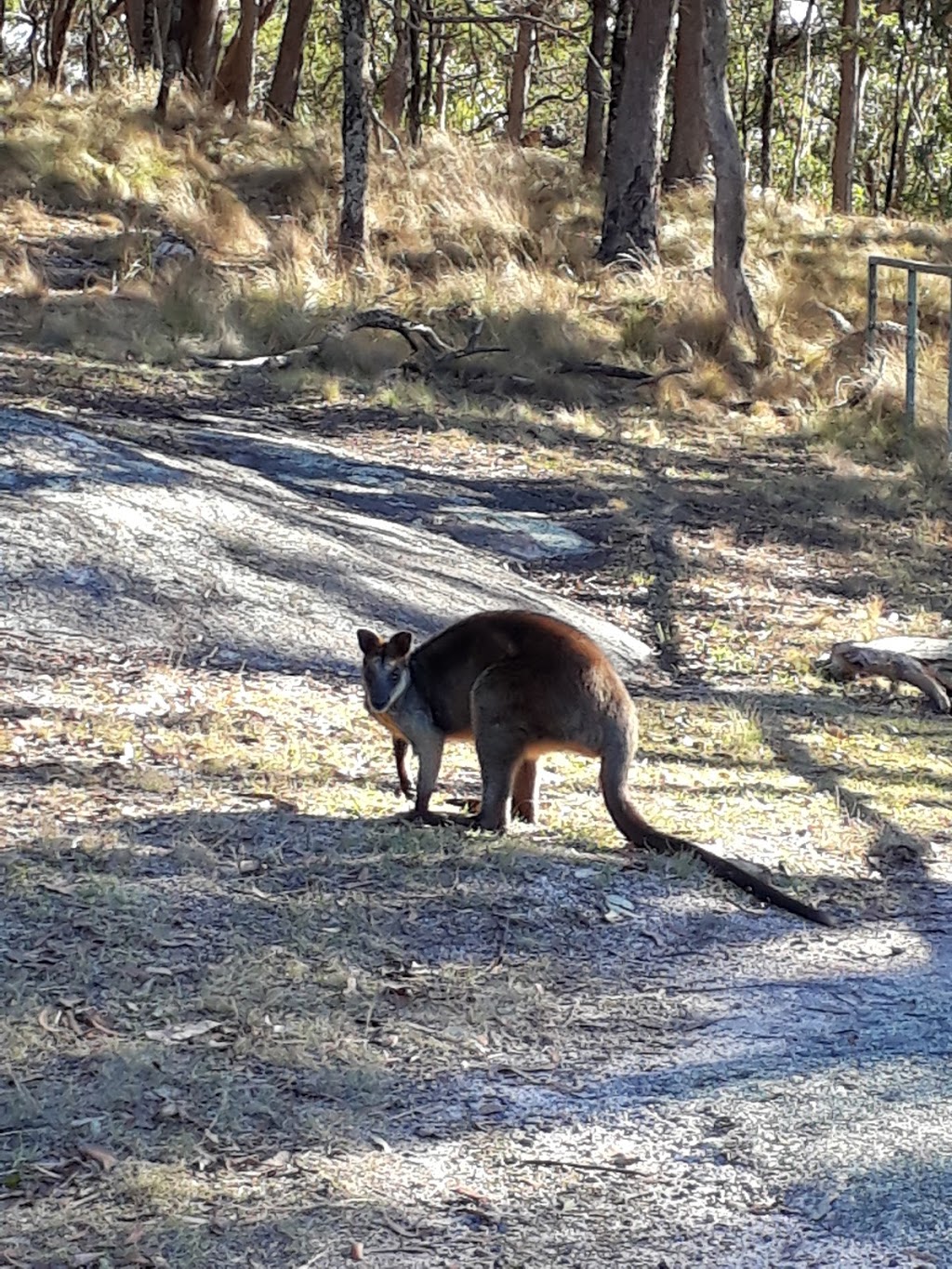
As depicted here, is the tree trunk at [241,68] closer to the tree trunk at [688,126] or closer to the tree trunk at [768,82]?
the tree trunk at [688,126]

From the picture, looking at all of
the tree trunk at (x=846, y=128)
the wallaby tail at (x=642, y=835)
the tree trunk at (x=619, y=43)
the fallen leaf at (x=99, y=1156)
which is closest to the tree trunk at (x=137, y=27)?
the tree trunk at (x=619, y=43)

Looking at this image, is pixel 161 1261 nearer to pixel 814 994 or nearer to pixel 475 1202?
pixel 475 1202

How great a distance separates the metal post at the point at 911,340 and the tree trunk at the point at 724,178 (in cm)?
222

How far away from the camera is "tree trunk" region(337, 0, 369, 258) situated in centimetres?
1675

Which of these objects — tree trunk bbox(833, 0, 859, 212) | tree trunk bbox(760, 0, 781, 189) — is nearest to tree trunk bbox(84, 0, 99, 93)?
tree trunk bbox(760, 0, 781, 189)

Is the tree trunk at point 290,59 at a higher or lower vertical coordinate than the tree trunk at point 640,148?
higher

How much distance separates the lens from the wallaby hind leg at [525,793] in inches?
249

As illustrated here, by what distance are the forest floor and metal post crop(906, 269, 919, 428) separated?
0.36 m

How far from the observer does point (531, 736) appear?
5941 mm

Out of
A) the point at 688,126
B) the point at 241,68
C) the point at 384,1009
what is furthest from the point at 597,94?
the point at 384,1009

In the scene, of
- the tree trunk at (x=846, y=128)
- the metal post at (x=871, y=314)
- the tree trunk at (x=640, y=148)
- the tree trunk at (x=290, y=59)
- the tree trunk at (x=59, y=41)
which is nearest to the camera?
the metal post at (x=871, y=314)

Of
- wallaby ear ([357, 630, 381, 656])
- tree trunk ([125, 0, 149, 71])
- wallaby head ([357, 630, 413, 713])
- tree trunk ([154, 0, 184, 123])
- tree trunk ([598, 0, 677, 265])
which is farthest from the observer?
tree trunk ([125, 0, 149, 71])

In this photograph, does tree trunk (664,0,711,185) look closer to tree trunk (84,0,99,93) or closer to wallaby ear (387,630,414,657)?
tree trunk (84,0,99,93)

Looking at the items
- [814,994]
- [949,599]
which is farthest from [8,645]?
[949,599]
